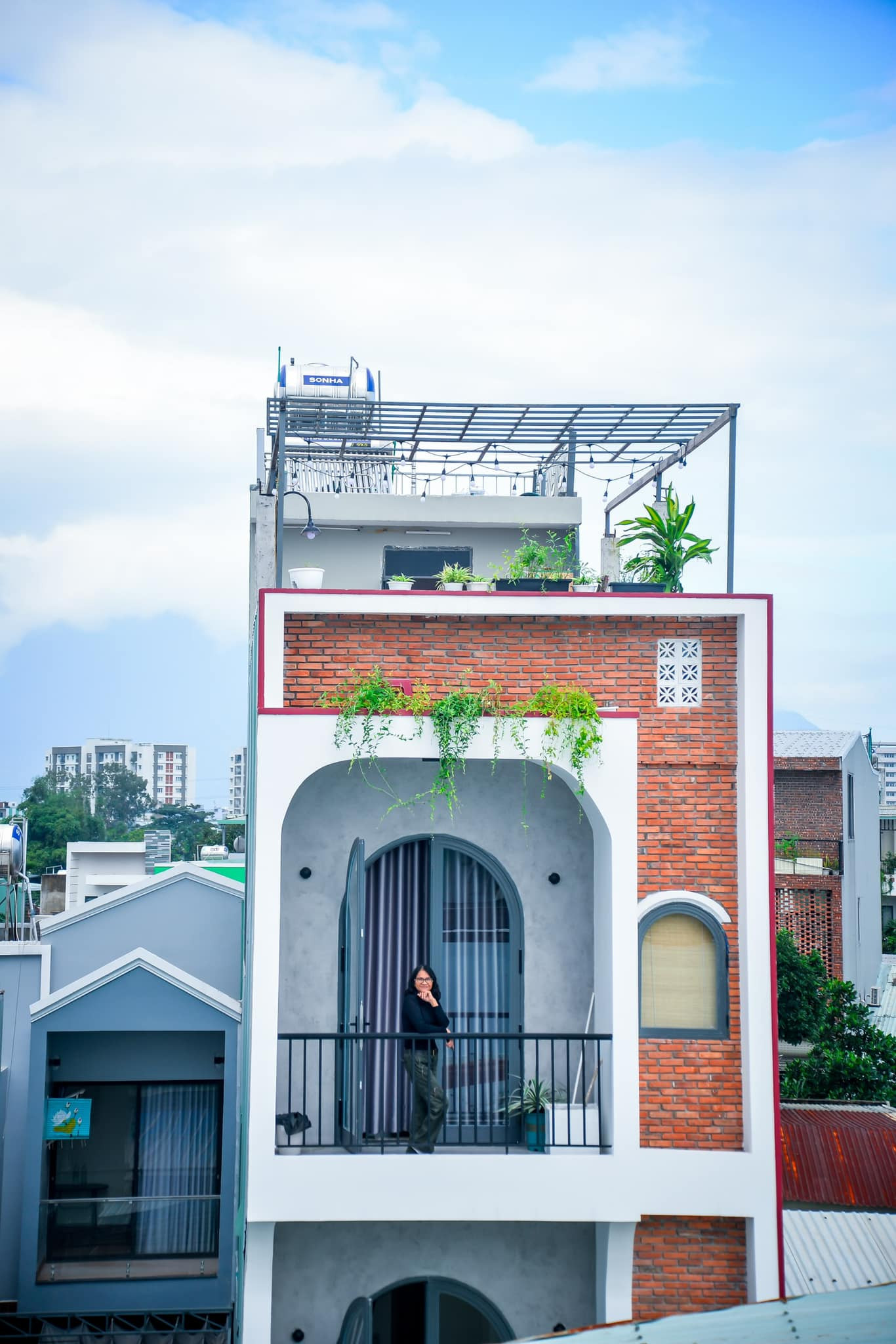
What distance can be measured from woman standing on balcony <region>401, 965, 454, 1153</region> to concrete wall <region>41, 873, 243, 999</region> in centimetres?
786

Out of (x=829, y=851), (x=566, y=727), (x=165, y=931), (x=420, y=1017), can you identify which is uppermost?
(x=566, y=727)

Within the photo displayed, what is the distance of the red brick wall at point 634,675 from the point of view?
9.89 metres

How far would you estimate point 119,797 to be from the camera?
421 ft

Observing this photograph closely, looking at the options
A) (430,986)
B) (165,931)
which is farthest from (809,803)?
(430,986)

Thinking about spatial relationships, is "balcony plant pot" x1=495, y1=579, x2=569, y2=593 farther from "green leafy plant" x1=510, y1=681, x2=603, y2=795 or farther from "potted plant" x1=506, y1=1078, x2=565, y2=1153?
"potted plant" x1=506, y1=1078, x2=565, y2=1153

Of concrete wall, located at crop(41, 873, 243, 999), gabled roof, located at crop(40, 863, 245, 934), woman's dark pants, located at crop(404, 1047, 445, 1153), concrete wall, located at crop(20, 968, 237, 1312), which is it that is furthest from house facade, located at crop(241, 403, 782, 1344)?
concrete wall, located at crop(41, 873, 243, 999)

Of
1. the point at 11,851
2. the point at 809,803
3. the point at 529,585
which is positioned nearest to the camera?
the point at 529,585

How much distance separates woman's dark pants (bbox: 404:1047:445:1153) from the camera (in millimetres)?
9508

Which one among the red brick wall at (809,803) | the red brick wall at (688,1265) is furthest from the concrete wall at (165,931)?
the red brick wall at (809,803)

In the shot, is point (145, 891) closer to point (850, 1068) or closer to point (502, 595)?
point (502, 595)

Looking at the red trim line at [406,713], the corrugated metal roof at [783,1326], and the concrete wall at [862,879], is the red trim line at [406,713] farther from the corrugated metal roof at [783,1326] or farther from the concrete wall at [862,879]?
the concrete wall at [862,879]

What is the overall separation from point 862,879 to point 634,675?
94.6 ft

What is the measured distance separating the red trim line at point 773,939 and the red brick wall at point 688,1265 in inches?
11.8

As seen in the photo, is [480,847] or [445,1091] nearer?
[445,1091]
